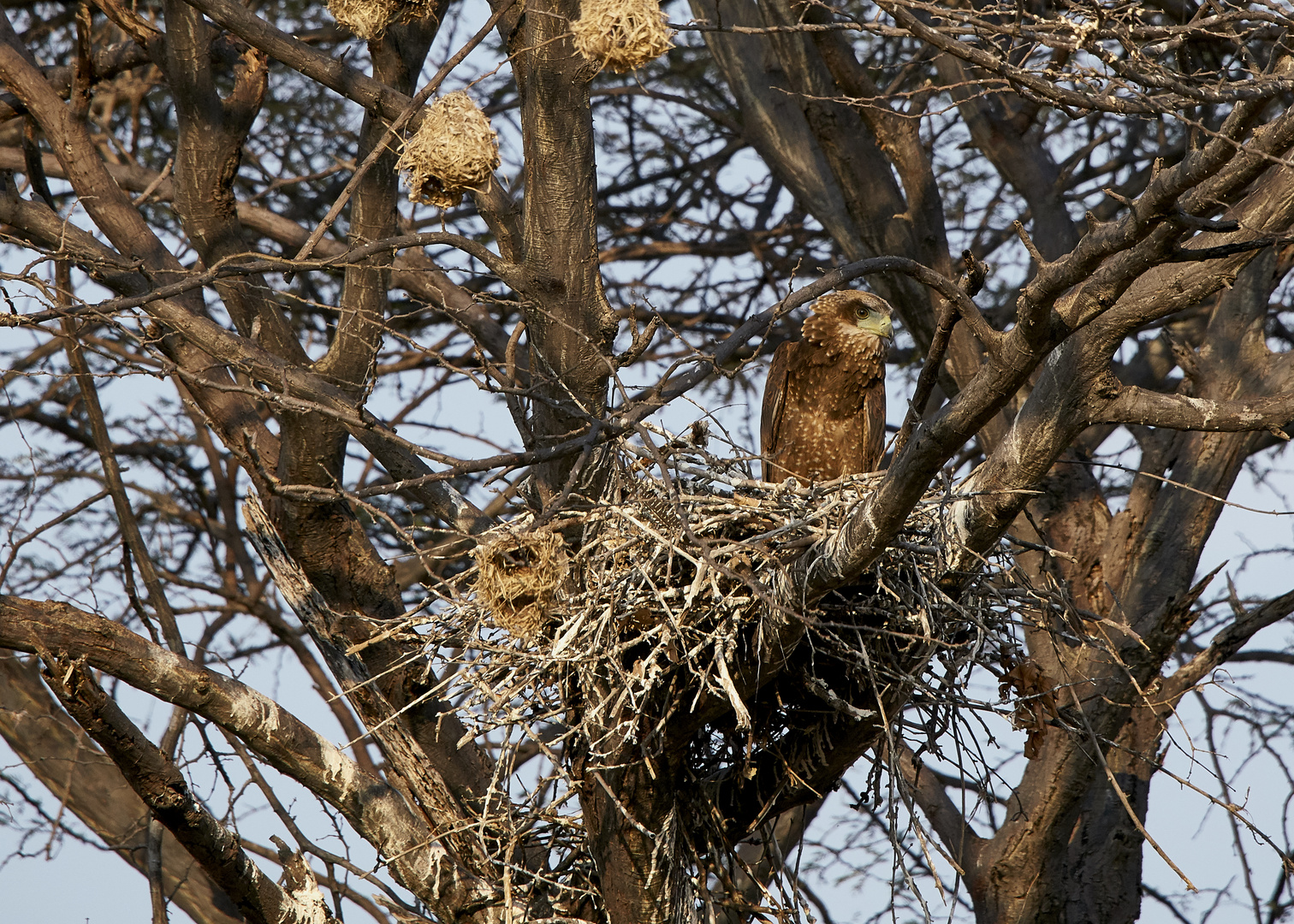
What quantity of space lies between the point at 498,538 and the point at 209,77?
220 cm

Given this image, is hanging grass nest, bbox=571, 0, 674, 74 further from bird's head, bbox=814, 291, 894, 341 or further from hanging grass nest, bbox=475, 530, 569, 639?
bird's head, bbox=814, 291, 894, 341

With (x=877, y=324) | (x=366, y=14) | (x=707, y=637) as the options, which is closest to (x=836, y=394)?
(x=877, y=324)

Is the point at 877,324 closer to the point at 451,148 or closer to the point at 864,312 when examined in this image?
the point at 864,312

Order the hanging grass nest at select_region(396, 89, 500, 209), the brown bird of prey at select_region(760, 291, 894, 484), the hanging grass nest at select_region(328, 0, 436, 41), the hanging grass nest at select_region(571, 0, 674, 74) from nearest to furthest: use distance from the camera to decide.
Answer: the hanging grass nest at select_region(571, 0, 674, 74) < the hanging grass nest at select_region(396, 89, 500, 209) < the hanging grass nest at select_region(328, 0, 436, 41) < the brown bird of prey at select_region(760, 291, 894, 484)

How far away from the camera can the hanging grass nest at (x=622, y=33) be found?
2.82 meters

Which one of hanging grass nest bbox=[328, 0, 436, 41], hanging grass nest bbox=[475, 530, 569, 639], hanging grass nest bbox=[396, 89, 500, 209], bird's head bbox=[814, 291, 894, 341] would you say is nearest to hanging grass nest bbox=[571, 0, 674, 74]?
hanging grass nest bbox=[396, 89, 500, 209]

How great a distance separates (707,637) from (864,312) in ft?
5.90

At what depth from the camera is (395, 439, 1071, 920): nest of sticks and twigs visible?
9.91 ft

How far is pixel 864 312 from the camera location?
439 centimetres

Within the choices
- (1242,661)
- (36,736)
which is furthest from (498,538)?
(1242,661)

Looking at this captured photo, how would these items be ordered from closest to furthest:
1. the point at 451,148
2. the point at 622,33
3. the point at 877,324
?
the point at 622,33
the point at 451,148
the point at 877,324

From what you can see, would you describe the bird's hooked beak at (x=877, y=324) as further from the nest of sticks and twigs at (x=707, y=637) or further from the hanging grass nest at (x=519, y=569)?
the hanging grass nest at (x=519, y=569)

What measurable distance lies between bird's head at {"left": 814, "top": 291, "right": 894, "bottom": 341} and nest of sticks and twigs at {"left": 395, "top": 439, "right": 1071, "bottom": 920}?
0.97 meters

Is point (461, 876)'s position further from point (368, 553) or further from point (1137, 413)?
point (1137, 413)
